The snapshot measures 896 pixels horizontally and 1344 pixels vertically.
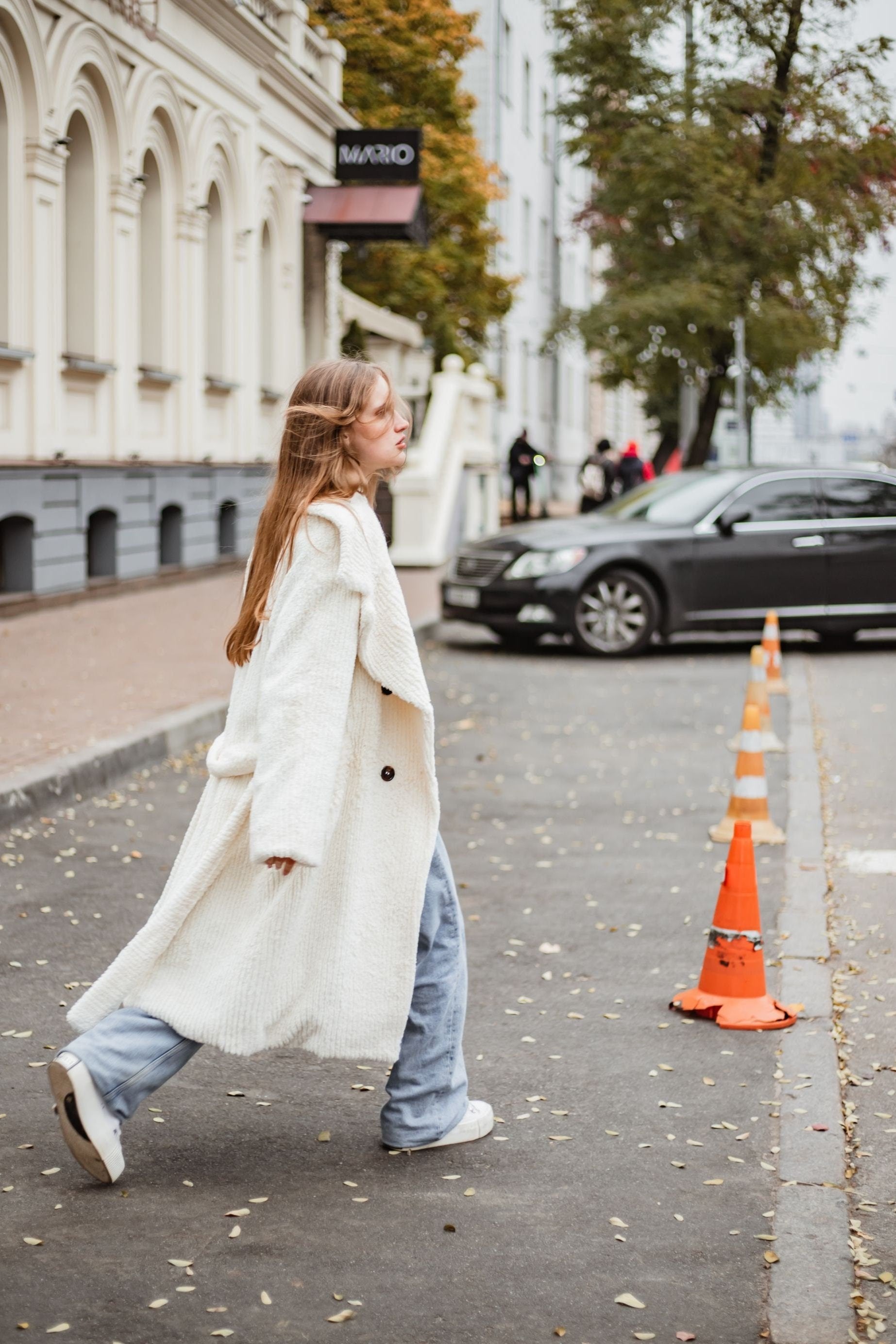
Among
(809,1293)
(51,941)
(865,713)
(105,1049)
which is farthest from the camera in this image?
(865,713)

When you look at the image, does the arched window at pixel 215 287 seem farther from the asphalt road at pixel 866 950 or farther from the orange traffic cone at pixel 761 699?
the orange traffic cone at pixel 761 699

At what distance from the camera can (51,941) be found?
5.73 metres

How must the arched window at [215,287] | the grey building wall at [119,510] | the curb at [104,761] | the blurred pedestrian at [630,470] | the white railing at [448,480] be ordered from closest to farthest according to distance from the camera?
1. the curb at [104,761]
2. the grey building wall at [119,510]
3. the arched window at [215,287]
4. the white railing at [448,480]
5. the blurred pedestrian at [630,470]

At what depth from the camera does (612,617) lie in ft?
48.0

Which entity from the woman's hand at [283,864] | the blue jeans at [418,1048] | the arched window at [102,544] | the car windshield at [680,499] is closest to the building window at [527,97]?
the arched window at [102,544]

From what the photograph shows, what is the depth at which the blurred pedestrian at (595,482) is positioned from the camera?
28.9 meters

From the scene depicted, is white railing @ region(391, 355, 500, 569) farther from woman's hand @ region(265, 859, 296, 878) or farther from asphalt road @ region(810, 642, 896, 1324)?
woman's hand @ region(265, 859, 296, 878)

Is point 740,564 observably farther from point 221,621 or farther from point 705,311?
point 705,311

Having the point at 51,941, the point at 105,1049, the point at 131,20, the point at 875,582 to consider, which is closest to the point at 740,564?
the point at 875,582

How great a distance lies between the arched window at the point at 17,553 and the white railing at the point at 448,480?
264 inches

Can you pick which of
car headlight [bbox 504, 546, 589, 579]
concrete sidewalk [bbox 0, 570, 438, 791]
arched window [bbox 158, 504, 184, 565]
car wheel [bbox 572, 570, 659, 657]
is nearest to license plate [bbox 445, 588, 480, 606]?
car headlight [bbox 504, 546, 589, 579]

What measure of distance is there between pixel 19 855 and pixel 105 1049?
3.54m

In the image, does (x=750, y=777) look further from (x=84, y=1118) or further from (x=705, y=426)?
(x=705, y=426)

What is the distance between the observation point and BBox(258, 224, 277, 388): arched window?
25.0 meters
